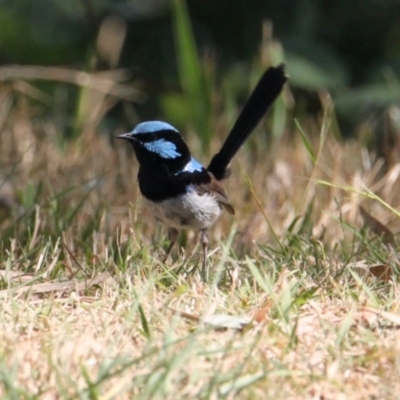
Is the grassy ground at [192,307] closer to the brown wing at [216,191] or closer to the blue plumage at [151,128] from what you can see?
the brown wing at [216,191]

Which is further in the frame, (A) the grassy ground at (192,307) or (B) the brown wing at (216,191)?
(B) the brown wing at (216,191)

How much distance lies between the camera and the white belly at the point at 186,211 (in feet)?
14.4

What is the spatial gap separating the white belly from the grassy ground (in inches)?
6.0

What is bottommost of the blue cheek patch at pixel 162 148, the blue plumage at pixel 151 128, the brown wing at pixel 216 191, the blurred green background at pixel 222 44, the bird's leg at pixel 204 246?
the bird's leg at pixel 204 246

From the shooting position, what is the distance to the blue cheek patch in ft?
14.6

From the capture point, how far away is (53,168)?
593 cm

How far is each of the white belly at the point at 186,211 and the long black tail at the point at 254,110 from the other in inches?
21.9

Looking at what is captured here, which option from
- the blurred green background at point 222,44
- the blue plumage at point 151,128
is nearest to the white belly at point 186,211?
the blue plumage at point 151,128

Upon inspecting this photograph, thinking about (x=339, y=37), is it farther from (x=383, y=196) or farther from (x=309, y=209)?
(x=309, y=209)

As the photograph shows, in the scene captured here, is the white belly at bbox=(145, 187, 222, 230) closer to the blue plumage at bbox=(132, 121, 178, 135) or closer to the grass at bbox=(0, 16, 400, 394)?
the grass at bbox=(0, 16, 400, 394)

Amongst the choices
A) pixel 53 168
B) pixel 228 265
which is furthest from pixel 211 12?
pixel 228 265

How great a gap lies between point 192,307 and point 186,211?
1.24 m

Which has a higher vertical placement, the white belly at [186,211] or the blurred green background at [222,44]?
the blurred green background at [222,44]

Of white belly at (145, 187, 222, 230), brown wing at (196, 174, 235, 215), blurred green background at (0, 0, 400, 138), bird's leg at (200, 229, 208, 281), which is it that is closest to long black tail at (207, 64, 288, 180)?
brown wing at (196, 174, 235, 215)
